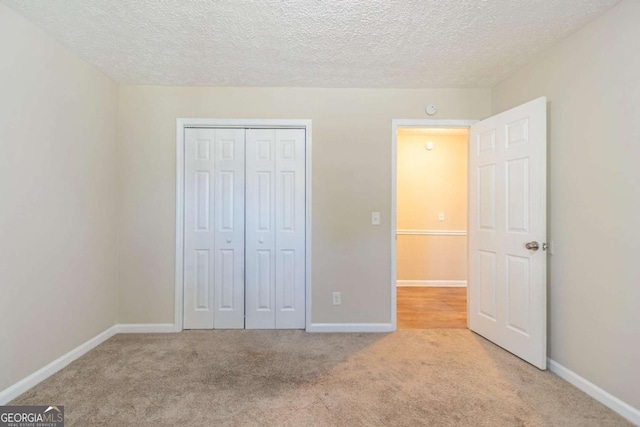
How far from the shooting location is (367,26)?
2.01 metres

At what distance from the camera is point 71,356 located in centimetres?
235

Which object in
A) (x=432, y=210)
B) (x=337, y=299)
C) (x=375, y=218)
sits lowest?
(x=337, y=299)

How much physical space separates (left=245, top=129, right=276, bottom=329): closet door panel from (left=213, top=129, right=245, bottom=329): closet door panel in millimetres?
66

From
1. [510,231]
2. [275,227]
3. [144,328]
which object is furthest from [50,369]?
[510,231]

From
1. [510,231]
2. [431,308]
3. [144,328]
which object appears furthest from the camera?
[431,308]

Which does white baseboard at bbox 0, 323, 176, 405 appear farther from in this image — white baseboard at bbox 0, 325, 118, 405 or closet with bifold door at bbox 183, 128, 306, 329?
closet with bifold door at bbox 183, 128, 306, 329

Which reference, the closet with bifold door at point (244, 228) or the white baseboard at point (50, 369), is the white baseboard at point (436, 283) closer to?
the closet with bifold door at point (244, 228)

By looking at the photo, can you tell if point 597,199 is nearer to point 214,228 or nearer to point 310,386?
point 310,386

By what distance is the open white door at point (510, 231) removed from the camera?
2.27 m

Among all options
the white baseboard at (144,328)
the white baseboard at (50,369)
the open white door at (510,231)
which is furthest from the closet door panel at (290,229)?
the open white door at (510,231)

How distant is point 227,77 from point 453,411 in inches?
124

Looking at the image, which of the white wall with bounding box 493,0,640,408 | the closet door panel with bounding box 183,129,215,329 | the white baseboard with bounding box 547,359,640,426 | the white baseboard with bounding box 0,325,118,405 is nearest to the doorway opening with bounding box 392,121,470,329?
the white wall with bounding box 493,0,640,408

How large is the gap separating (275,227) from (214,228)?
2.06 feet

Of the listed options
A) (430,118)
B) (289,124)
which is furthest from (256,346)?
(430,118)
